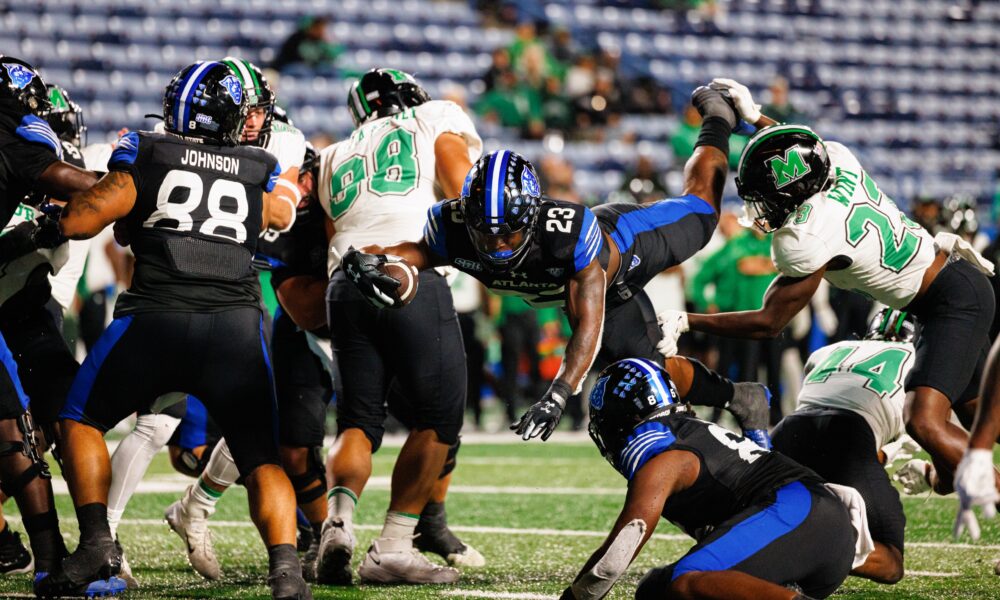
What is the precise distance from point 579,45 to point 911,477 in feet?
35.8

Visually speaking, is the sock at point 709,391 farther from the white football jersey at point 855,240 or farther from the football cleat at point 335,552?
the football cleat at point 335,552

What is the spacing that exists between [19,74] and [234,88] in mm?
835

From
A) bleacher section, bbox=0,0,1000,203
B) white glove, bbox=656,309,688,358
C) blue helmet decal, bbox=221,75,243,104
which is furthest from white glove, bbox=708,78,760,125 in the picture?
bleacher section, bbox=0,0,1000,203

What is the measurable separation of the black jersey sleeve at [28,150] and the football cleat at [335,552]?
4.68 ft

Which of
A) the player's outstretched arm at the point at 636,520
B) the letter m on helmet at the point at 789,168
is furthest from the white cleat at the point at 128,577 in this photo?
the letter m on helmet at the point at 789,168

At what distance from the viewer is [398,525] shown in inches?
164

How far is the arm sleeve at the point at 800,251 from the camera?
13.1ft

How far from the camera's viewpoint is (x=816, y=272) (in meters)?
4.09

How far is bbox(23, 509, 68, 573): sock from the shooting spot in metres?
3.84

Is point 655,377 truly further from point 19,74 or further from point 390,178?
point 19,74

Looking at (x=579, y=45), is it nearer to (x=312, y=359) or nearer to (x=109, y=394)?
(x=312, y=359)

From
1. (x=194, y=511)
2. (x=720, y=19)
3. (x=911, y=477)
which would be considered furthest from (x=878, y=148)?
(x=194, y=511)

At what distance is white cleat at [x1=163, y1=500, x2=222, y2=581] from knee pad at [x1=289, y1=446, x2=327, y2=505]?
13.6 inches

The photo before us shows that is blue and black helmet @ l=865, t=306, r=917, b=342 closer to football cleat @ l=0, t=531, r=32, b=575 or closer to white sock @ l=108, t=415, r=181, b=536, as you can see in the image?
white sock @ l=108, t=415, r=181, b=536
